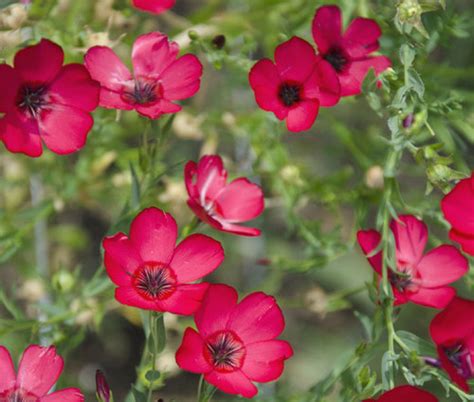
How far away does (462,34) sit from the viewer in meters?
0.89

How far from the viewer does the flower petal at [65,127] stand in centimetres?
78

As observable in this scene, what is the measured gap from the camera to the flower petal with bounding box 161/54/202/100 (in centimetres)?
78

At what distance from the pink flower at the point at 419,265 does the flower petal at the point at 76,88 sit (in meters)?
0.25

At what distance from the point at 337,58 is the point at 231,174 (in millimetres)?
284

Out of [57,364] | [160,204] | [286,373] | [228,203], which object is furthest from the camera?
[286,373]

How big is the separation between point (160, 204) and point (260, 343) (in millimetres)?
350

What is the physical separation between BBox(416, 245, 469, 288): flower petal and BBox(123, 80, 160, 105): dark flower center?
0.27m

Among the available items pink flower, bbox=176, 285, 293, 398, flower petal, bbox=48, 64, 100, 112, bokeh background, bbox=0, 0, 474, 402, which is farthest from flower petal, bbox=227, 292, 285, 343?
flower petal, bbox=48, 64, 100, 112

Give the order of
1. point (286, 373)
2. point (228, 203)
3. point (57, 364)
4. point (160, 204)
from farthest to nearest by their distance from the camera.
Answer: point (286, 373), point (160, 204), point (228, 203), point (57, 364)

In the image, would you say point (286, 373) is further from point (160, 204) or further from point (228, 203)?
point (228, 203)

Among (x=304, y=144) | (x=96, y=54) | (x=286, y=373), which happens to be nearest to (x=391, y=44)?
(x=96, y=54)

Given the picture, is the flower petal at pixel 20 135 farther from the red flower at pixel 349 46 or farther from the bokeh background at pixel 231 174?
the red flower at pixel 349 46

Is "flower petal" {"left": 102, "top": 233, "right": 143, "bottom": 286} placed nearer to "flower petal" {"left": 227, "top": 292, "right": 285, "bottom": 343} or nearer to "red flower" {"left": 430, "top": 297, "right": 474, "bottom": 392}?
"flower petal" {"left": 227, "top": 292, "right": 285, "bottom": 343}

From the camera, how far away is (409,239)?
807 mm
